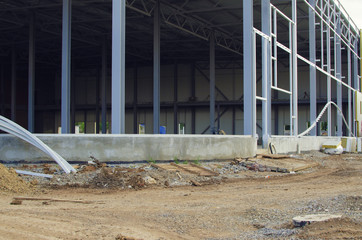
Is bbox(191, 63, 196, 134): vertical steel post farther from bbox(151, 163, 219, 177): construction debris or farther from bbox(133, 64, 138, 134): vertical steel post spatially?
bbox(151, 163, 219, 177): construction debris

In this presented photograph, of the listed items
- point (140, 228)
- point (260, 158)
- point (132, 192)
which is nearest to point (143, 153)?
point (132, 192)

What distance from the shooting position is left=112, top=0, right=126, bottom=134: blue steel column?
15539 millimetres

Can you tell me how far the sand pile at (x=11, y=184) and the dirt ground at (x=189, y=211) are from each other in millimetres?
276

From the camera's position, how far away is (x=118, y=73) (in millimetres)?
15688

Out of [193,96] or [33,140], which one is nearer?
[33,140]

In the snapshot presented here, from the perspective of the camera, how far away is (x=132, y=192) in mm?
11297

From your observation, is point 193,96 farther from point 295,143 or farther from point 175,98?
point 295,143

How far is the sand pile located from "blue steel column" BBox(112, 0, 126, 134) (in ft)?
15.7

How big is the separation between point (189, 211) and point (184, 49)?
120ft

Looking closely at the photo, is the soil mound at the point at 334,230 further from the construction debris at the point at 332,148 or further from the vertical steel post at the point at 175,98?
the vertical steel post at the point at 175,98

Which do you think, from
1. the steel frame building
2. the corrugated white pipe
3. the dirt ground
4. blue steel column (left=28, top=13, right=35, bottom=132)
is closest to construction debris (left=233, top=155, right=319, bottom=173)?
the steel frame building

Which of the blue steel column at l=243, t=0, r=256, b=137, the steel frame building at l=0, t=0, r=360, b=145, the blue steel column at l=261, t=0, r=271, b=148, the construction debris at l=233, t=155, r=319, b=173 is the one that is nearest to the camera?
the construction debris at l=233, t=155, r=319, b=173

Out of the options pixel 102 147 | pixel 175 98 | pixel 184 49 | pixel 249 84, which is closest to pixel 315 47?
pixel 184 49

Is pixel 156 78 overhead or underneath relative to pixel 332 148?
overhead
